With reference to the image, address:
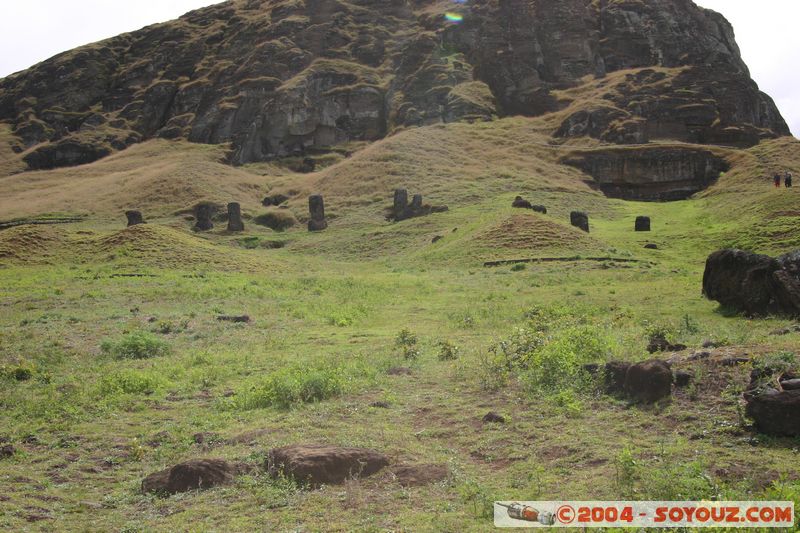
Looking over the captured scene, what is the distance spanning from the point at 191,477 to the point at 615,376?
6.50 metres

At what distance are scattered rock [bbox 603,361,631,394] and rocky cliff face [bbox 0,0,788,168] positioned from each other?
8212cm

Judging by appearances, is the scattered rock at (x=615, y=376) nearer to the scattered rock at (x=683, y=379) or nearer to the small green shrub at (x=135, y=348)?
the scattered rock at (x=683, y=379)

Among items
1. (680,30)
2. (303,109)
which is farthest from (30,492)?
(680,30)

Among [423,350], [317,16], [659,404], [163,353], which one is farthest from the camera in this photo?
[317,16]

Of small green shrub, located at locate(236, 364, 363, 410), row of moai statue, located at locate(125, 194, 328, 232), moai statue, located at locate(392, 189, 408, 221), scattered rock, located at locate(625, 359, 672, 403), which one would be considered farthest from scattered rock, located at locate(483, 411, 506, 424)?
row of moai statue, located at locate(125, 194, 328, 232)

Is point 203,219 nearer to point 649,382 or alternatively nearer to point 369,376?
point 369,376

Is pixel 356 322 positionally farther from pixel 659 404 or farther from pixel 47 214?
pixel 47 214

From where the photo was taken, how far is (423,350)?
54.5 feet

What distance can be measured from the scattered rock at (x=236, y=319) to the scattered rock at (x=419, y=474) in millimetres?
14826

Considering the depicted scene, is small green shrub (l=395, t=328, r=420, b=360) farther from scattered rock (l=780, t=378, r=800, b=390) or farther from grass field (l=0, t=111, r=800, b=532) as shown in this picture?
scattered rock (l=780, t=378, r=800, b=390)

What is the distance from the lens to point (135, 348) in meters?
17.5

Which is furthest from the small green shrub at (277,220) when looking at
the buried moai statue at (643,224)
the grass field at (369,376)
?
the buried moai statue at (643,224)

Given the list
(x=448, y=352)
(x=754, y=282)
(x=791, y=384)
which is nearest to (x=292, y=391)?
(x=448, y=352)

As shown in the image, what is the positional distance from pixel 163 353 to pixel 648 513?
45.5 feet
